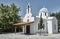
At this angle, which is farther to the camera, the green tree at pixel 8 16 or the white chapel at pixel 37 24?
the green tree at pixel 8 16

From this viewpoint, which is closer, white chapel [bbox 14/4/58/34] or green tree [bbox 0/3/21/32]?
white chapel [bbox 14/4/58/34]

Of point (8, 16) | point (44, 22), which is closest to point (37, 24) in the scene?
point (44, 22)

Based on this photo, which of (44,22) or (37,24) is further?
(44,22)

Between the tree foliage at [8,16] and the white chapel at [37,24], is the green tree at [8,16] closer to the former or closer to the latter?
the tree foliage at [8,16]

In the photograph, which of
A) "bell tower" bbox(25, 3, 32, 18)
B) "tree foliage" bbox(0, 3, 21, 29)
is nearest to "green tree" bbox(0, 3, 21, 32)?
"tree foliage" bbox(0, 3, 21, 29)

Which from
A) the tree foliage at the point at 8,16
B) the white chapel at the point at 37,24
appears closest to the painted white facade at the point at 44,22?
the white chapel at the point at 37,24

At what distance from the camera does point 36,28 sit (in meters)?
38.6

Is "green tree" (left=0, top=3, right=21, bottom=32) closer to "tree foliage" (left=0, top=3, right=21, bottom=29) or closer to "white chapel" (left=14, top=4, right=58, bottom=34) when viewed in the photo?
"tree foliage" (left=0, top=3, right=21, bottom=29)

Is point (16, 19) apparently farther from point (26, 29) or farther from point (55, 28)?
point (55, 28)

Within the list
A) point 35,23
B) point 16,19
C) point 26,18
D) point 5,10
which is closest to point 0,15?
point 5,10

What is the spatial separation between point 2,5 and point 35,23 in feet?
50.3

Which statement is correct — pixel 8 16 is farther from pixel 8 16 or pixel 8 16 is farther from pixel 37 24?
pixel 37 24

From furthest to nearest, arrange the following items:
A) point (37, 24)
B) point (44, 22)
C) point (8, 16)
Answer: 1. point (8, 16)
2. point (44, 22)
3. point (37, 24)

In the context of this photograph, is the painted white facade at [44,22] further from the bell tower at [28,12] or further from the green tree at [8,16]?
the green tree at [8,16]
